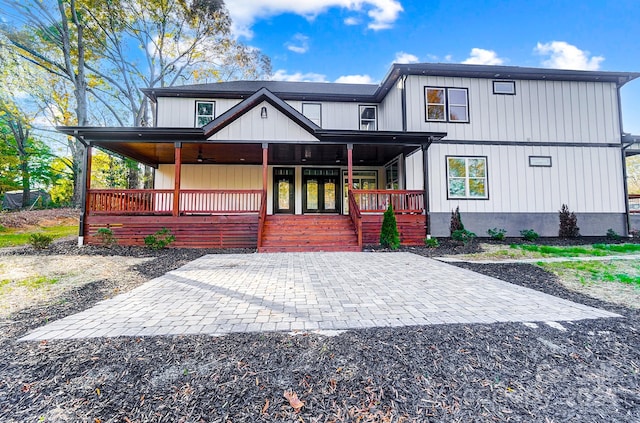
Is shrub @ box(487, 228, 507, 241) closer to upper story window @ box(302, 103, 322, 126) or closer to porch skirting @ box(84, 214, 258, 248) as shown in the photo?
upper story window @ box(302, 103, 322, 126)

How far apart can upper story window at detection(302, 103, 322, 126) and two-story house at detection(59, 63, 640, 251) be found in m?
0.05

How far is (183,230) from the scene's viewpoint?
8.91 meters

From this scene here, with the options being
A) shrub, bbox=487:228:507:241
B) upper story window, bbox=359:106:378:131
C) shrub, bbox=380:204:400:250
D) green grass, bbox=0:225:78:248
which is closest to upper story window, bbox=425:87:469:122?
upper story window, bbox=359:106:378:131

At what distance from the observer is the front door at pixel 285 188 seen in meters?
13.3

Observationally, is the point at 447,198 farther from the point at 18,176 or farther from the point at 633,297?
the point at 18,176

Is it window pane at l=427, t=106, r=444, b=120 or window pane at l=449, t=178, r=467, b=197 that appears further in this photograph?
window pane at l=427, t=106, r=444, b=120

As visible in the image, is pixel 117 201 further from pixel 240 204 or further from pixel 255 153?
pixel 255 153

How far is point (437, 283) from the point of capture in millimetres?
4426

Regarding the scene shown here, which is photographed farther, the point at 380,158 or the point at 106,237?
the point at 380,158

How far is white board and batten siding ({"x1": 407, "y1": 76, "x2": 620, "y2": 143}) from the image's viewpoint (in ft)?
36.3

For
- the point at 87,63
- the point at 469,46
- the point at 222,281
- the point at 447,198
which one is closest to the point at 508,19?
the point at 469,46

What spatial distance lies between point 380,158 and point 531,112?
20.5 feet

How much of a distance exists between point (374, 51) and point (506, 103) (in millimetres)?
9730

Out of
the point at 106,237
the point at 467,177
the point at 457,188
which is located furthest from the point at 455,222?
the point at 106,237
